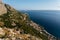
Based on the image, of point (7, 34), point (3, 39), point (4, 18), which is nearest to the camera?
point (3, 39)

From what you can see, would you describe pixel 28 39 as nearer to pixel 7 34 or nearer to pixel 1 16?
pixel 7 34

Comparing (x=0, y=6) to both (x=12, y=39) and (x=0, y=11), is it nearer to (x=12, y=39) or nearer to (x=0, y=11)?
(x=0, y=11)

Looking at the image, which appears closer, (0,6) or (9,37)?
(9,37)

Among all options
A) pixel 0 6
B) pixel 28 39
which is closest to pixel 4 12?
pixel 0 6

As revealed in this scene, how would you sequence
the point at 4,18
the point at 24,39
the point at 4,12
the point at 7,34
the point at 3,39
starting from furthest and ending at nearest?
the point at 4,12
the point at 4,18
the point at 24,39
the point at 7,34
the point at 3,39

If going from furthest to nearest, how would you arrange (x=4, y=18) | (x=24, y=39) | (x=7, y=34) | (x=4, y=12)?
(x=4, y=12) < (x=4, y=18) < (x=24, y=39) < (x=7, y=34)

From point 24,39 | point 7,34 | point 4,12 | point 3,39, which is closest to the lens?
point 3,39

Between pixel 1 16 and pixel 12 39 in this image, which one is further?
pixel 1 16

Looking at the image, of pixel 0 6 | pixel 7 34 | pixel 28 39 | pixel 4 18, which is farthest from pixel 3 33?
pixel 0 6

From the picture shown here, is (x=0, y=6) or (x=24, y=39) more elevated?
(x=0, y=6)
